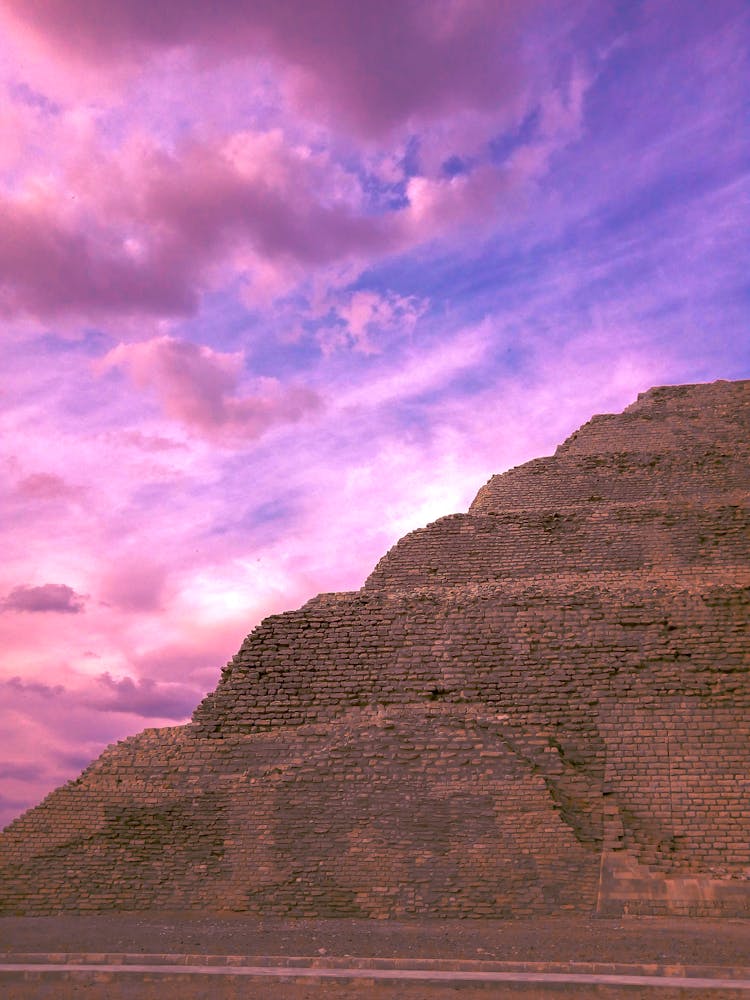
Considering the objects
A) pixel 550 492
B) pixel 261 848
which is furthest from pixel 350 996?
pixel 550 492

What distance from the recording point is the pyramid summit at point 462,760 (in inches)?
607

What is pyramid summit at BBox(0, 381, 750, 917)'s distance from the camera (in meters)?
15.4

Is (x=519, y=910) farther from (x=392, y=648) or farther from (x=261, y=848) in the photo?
(x=392, y=648)

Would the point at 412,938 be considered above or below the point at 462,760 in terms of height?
below

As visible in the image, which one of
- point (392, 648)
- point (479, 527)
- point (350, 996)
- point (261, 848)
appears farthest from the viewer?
point (479, 527)

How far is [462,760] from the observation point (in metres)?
16.7

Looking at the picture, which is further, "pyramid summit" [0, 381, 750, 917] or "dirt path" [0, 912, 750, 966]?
"pyramid summit" [0, 381, 750, 917]

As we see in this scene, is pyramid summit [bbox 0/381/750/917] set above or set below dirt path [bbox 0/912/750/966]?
above

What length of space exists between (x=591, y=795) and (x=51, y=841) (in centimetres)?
947

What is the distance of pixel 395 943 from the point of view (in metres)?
13.1

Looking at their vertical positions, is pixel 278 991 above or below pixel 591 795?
below

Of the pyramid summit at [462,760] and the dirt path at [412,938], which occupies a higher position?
the pyramid summit at [462,760]

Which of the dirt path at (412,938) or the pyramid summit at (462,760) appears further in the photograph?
the pyramid summit at (462,760)

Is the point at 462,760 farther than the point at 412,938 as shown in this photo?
Yes
